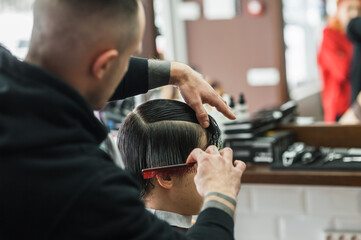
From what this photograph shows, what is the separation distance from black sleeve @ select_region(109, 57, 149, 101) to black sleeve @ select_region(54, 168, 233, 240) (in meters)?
0.49

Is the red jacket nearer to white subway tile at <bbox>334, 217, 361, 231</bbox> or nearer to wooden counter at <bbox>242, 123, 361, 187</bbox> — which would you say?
wooden counter at <bbox>242, 123, 361, 187</bbox>

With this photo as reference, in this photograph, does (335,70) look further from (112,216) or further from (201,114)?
(112,216)

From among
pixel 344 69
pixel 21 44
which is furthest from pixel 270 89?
pixel 21 44

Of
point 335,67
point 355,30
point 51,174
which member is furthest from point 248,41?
point 51,174

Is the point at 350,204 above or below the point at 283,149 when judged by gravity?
below

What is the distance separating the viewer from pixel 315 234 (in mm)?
2039

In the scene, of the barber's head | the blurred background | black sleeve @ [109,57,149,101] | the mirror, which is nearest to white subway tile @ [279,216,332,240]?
black sleeve @ [109,57,149,101]

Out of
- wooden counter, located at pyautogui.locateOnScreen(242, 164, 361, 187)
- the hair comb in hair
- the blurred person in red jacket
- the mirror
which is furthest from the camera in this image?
→ the blurred person in red jacket

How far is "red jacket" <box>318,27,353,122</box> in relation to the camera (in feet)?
10.9

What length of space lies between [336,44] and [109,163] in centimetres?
290

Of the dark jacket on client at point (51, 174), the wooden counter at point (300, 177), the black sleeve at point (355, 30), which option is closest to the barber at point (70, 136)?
the dark jacket on client at point (51, 174)

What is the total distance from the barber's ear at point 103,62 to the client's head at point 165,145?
474mm

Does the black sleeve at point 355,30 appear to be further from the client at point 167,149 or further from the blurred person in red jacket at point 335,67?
the client at point 167,149

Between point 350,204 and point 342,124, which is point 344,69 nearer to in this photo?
point 342,124
